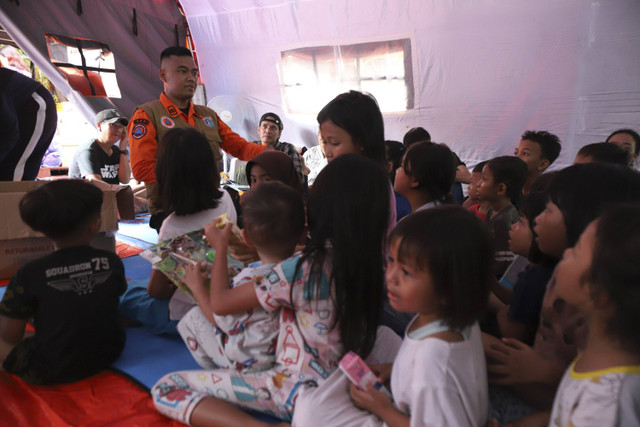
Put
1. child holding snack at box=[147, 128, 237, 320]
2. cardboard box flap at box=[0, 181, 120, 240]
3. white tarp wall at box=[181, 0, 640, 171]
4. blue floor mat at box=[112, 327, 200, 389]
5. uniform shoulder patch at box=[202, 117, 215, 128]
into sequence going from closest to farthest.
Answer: blue floor mat at box=[112, 327, 200, 389] < child holding snack at box=[147, 128, 237, 320] < cardboard box flap at box=[0, 181, 120, 240] < uniform shoulder patch at box=[202, 117, 215, 128] < white tarp wall at box=[181, 0, 640, 171]

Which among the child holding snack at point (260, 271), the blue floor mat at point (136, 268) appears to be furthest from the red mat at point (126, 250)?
the child holding snack at point (260, 271)

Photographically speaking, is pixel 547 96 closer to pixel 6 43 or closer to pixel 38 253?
pixel 38 253

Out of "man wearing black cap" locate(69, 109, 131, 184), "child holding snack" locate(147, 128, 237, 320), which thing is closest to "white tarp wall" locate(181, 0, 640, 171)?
"man wearing black cap" locate(69, 109, 131, 184)

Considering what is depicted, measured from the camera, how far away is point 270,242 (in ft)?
3.91

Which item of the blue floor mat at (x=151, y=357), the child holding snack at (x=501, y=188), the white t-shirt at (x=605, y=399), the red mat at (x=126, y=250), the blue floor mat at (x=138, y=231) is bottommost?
the blue floor mat at (x=138, y=231)

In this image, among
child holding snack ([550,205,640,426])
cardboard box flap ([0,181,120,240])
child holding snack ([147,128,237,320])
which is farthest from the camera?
cardboard box flap ([0,181,120,240])

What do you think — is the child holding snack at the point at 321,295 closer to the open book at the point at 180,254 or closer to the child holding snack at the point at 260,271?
the child holding snack at the point at 260,271

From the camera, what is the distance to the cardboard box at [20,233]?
86.1 inches

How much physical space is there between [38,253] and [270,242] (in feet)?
5.96

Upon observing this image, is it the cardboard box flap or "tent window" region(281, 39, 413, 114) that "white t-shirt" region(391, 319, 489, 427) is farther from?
"tent window" region(281, 39, 413, 114)

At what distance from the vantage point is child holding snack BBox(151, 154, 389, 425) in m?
1.07

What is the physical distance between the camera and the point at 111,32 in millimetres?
5094

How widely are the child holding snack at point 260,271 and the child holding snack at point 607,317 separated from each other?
2.19 ft

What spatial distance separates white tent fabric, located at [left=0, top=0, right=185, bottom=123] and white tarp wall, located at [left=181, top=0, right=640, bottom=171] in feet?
2.45
